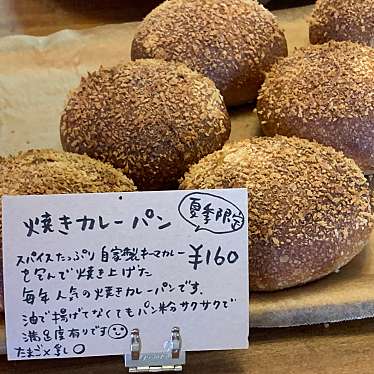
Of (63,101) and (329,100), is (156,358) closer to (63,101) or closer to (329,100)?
(329,100)

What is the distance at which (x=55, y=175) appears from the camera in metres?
1.04

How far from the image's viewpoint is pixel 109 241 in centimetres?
86

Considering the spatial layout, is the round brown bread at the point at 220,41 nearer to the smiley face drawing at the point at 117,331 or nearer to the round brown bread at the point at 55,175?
the round brown bread at the point at 55,175

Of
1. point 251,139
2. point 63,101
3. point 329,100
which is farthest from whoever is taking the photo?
point 63,101

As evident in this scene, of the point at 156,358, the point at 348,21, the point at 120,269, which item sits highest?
the point at 348,21

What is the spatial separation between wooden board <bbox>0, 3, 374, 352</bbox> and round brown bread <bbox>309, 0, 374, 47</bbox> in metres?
0.20

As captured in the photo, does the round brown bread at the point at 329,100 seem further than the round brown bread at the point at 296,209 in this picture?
Yes

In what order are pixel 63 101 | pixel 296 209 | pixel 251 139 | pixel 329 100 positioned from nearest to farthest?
pixel 296 209
pixel 251 139
pixel 329 100
pixel 63 101

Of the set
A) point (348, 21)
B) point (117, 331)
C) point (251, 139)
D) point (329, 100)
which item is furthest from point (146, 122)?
point (348, 21)

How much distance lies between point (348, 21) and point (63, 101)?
64cm

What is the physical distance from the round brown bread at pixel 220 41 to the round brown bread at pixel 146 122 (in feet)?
0.55

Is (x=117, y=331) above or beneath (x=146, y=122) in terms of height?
beneath

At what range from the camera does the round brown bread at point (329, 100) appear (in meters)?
1.26

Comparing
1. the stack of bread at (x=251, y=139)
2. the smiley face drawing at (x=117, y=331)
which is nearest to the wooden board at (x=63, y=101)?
the stack of bread at (x=251, y=139)
